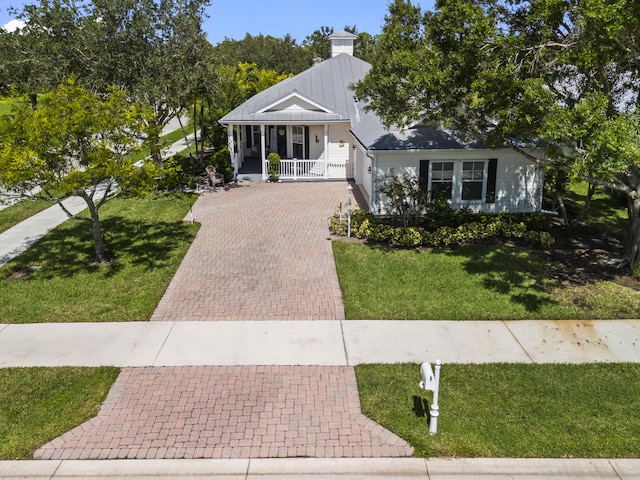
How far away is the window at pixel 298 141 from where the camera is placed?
988 inches

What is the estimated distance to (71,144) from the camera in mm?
12531

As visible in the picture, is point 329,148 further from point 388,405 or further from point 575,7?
point 388,405

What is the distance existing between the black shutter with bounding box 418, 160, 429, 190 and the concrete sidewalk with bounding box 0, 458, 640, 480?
37.8ft

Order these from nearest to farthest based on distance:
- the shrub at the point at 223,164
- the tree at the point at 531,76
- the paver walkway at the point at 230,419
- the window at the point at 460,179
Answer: the paver walkway at the point at 230,419 < the tree at the point at 531,76 < the window at the point at 460,179 < the shrub at the point at 223,164

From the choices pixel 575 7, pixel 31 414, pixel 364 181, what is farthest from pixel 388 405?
pixel 364 181

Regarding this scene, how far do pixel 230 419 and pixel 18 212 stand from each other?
50.9 ft

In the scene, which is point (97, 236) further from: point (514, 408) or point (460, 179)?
point (460, 179)

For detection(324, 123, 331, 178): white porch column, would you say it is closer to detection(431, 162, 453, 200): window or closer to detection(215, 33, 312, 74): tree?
detection(431, 162, 453, 200): window

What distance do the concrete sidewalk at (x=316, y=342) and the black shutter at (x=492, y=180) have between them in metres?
7.92

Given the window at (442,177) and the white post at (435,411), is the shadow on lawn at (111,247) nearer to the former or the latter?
the window at (442,177)

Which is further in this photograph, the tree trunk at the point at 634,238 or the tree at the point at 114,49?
the tree at the point at 114,49

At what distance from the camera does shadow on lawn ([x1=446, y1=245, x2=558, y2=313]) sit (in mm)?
11484

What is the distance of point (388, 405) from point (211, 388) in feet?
8.90

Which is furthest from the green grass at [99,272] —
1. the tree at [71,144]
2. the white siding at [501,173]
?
the white siding at [501,173]
